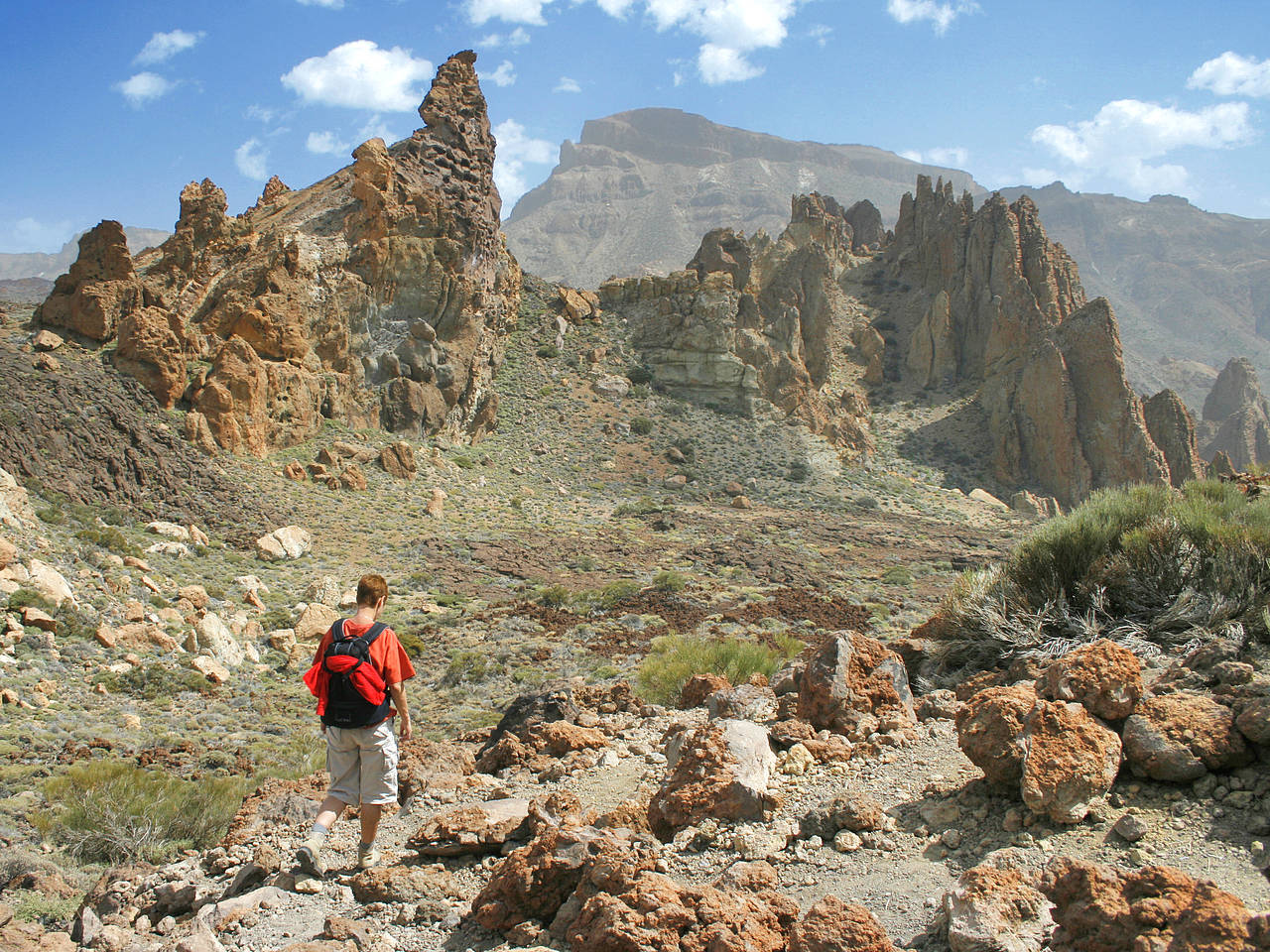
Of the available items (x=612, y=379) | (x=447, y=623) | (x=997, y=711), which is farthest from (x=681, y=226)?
(x=997, y=711)

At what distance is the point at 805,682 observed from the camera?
5.14 meters

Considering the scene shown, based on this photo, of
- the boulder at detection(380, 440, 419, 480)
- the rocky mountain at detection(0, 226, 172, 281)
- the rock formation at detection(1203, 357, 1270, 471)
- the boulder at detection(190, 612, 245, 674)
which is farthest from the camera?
the rocky mountain at detection(0, 226, 172, 281)

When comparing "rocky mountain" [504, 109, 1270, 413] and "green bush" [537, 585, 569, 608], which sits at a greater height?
"rocky mountain" [504, 109, 1270, 413]

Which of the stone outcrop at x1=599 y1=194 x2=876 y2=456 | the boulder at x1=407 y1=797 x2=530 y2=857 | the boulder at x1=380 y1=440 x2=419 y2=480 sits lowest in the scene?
the boulder at x1=407 y1=797 x2=530 y2=857

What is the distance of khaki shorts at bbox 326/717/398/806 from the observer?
4.33m

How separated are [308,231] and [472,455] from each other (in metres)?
A: 9.39

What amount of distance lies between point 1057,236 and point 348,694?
176522 mm

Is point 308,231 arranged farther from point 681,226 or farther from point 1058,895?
point 681,226

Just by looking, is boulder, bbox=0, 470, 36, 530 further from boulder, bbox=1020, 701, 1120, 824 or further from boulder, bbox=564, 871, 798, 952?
boulder, bbox=1020, 701, 1120, 824

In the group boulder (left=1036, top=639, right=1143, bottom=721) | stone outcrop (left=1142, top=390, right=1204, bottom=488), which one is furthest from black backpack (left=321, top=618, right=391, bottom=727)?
stone outcrop (left=1142, top=390, right=1204, bottom=488)

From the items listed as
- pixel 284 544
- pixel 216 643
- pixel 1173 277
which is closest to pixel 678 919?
pixel 216 643

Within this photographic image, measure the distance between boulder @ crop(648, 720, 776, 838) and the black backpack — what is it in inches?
64.2

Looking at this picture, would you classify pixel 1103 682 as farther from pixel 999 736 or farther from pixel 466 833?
pixel 466 833

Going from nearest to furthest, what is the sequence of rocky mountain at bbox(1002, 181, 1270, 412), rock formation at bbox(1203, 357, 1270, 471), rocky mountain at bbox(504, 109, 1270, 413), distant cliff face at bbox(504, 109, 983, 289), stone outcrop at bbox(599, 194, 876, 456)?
stone outcrop at bbox(599, 194, 876, 456) < rock formation at bbox(1203, 357, 1270, 471) < rocky mountain at bbox(1002, 181, 1270, 412) < rocky mountain at bbox(504, 109, 1270, 413) < distant cliff face at bbox(504, 109, 983, 289)
